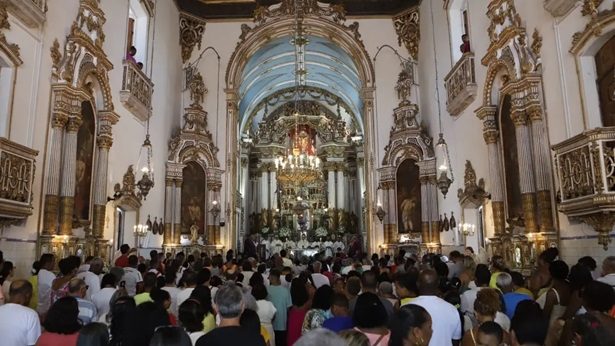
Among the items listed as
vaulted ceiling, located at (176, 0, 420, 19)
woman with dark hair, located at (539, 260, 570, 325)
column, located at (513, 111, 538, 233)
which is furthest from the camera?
vaulted ceiling, located at (176, 0, 420, 19)

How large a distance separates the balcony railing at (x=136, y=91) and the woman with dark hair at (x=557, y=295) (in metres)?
11.6

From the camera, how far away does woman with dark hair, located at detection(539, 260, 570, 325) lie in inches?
160

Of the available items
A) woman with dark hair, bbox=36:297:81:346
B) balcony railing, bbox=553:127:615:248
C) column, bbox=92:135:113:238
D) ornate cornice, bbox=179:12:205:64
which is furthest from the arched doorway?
woman with dark hair, bbox=36:297:81:346

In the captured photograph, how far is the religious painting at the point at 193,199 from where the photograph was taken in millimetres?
17359

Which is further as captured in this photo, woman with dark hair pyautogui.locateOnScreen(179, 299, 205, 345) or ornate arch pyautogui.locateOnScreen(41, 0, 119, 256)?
ornate arch pyautogui.locateOnScreen(41, 0, 119, 256)

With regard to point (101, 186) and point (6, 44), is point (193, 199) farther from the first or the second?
point (6, 44)

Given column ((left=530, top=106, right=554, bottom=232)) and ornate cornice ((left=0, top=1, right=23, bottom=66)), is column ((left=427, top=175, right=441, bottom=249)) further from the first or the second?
ornate cornice ((left=0, top=1, right=23, bottom=66))

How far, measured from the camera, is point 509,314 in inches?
174

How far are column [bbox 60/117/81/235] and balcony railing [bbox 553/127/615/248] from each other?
29.9 feet

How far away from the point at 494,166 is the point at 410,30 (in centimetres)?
925

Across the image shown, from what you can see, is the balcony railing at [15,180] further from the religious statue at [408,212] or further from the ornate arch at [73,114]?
the religious statue at [408,212]

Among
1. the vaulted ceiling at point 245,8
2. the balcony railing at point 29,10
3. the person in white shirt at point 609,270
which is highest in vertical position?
the vaulted ceiling at point 245,8

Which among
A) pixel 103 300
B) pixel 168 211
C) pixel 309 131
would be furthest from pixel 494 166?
pixel 309 131

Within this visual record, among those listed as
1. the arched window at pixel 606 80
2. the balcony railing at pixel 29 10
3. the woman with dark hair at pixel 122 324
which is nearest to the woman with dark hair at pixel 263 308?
the woman with dark hair at pixel 122 324
